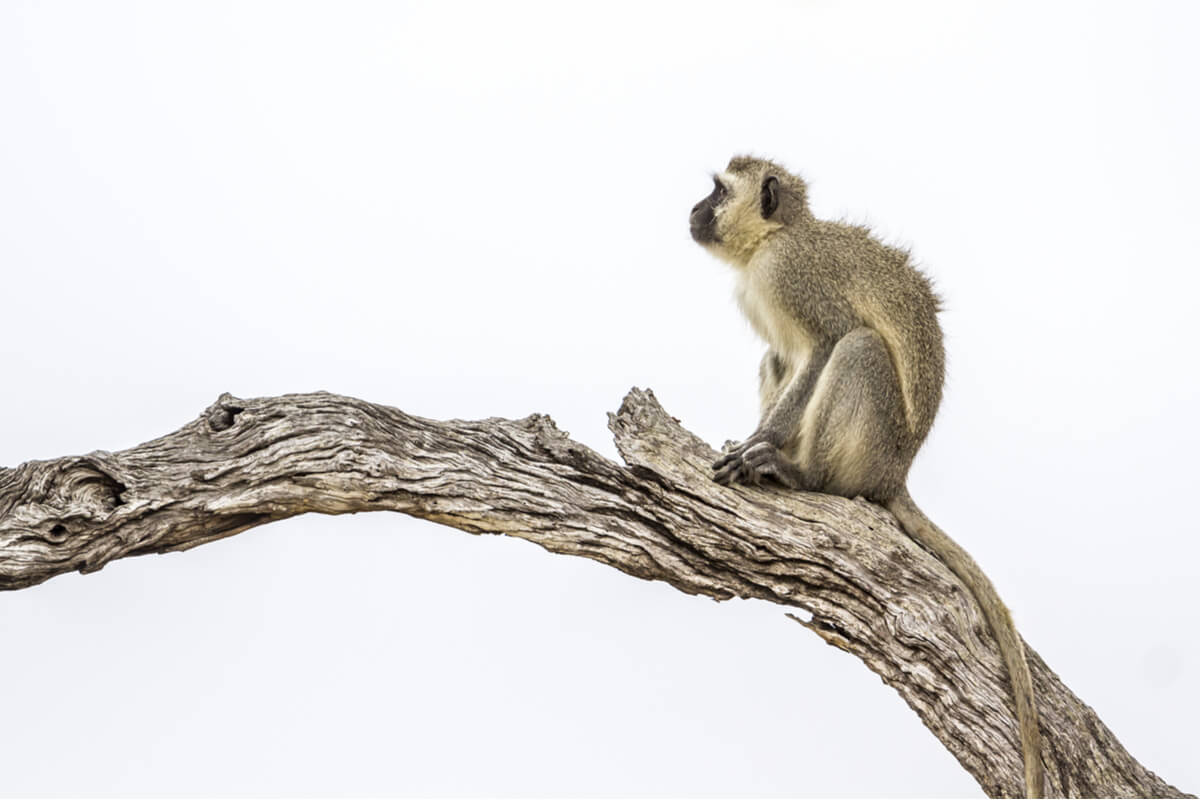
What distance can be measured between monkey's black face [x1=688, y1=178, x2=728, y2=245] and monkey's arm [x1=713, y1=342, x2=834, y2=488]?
0.83 metres

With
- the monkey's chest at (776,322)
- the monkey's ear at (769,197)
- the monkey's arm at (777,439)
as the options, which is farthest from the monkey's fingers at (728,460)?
the monkey's ear at (769,197)

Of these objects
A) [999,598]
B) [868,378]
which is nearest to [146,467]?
[868,378]

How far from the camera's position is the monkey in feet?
17.1

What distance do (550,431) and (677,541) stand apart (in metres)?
0.71

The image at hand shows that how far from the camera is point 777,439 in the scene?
5219mm

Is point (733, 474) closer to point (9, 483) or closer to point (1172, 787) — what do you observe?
point (1172, 787)

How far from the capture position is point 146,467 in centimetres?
456

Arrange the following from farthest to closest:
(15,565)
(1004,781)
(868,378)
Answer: (868,378), (1004,781), (15,565)

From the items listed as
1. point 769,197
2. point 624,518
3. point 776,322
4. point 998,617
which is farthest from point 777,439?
point 769,197

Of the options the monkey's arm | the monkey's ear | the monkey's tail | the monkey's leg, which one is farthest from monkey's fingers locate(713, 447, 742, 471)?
the monkey's ear

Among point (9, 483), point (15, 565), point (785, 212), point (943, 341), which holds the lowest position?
point (15, 565)

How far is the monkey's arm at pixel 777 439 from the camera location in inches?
200

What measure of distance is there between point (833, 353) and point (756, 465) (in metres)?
0.66

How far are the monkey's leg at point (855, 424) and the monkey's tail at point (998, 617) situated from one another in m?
0.19
